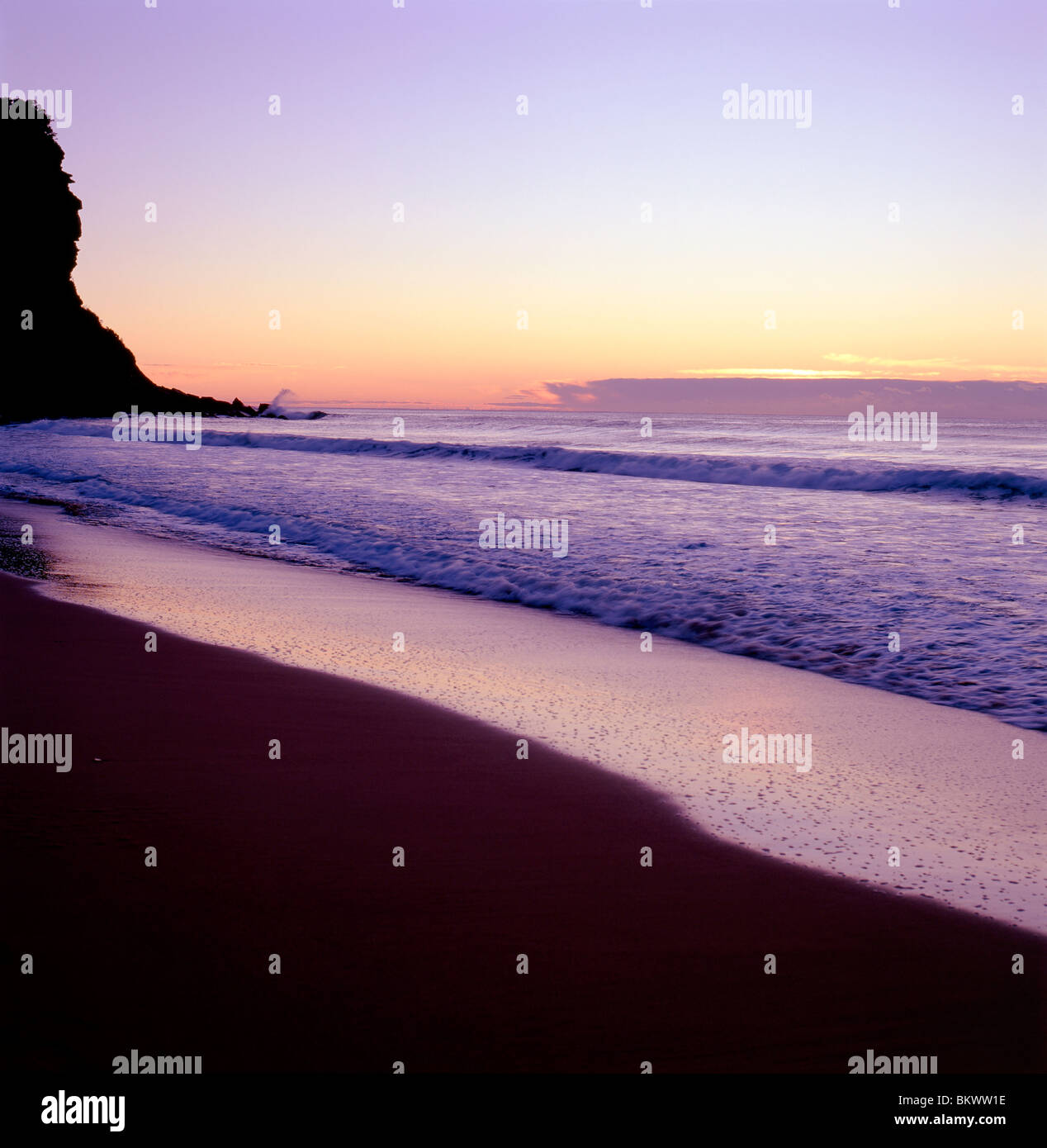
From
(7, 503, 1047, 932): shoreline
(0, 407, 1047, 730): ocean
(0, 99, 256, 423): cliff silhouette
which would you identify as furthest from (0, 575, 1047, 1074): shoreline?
(0, 99, 256, 423): cliff silhouette

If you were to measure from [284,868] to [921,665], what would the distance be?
535 centimetres

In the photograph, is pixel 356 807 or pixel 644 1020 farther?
pixel 356 807

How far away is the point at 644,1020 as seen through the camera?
2.66 metres

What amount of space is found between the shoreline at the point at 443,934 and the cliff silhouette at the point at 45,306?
255 feet

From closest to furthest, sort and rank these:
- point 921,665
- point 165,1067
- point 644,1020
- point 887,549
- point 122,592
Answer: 1. point 165,1067
2. point 644,1020
3. point 921,665
4. point 122,592
5. point 887,549

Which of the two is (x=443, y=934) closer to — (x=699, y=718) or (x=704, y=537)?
(x=699, y=718)

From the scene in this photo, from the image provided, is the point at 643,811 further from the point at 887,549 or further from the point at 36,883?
the point at 887,549

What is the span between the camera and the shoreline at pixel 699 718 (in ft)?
12.9

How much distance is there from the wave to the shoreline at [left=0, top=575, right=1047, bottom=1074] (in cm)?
2178

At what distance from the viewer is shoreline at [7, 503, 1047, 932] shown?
12.9ft

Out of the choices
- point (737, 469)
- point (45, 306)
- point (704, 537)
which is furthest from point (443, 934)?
point (45, 306)

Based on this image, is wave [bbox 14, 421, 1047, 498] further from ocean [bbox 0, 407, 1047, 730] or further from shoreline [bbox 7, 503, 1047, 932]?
shoreline [bbox 7, 503, 1047, 932]
